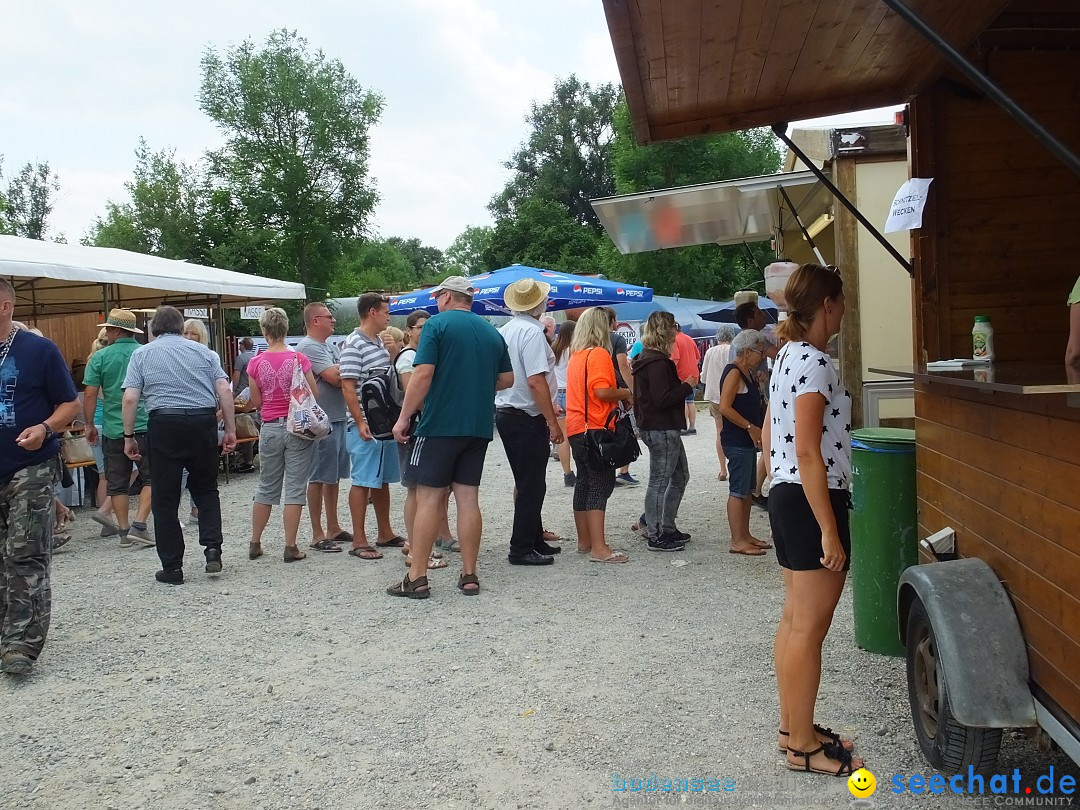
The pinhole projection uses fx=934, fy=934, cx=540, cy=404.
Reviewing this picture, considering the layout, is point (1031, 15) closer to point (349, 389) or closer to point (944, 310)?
point (944, 310)

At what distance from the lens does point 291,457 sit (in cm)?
695

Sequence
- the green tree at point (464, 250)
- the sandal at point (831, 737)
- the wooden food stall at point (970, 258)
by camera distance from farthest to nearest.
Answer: the green tree at point (464, 250)
the sandal at point (831, 737)
the wooden food stall at point (970, 258)

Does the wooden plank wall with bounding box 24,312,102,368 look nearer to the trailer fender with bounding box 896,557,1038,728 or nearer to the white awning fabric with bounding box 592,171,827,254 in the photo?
the white awning fabric with bounding box 592,171,827,254

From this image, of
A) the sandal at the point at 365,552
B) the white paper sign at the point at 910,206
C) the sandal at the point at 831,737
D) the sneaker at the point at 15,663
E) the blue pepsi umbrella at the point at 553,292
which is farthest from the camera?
the blue pepsi umbrella at the point at 553,292

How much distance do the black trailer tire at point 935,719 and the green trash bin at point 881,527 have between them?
2.90 ft

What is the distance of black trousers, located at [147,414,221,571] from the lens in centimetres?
629

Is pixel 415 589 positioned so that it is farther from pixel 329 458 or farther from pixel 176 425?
pixel 176 425

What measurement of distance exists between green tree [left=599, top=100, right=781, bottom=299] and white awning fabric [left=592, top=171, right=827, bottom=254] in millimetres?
16624

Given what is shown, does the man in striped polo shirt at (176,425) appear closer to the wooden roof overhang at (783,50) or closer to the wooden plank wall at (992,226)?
the wooden roof overhang at (783,50)

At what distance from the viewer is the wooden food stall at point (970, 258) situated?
2719mm

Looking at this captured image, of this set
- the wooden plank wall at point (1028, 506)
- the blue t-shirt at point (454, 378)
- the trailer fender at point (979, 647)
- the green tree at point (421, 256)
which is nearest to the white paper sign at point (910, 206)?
the wooden plank wall at point (1028, 506)

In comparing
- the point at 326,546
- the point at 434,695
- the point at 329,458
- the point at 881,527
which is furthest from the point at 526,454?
the point at 881,527

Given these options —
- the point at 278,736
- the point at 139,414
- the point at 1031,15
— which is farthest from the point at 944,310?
the point at 139,414

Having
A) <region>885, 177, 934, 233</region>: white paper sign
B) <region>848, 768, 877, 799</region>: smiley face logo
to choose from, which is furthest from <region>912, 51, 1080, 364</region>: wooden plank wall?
<region>848, 768, 877, 799</region>: smiley face logo
